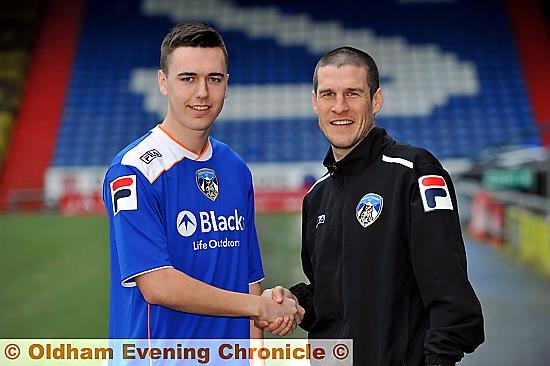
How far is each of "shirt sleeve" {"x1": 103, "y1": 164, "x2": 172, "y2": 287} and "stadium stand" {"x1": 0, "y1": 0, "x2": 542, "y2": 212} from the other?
18.3 metres

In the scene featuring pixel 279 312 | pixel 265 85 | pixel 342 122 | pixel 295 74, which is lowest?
pixel 279 312

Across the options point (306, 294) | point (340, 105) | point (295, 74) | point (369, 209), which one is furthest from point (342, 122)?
point (295, 74)

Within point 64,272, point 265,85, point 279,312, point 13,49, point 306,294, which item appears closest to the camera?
point 279,312

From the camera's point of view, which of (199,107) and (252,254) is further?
(252,254)

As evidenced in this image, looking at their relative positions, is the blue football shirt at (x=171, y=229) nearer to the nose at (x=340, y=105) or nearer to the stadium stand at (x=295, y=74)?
the nose at (x=340, y=105)

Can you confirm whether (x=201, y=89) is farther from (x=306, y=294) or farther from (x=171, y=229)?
(x=306, y=294)

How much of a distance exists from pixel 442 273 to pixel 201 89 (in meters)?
0.94

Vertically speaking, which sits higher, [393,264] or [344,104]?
[344,104]

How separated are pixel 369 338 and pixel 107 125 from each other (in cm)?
2087

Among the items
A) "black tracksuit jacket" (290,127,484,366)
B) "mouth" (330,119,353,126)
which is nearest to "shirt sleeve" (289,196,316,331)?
"black tracksuit jacket" (290,127,484,366)

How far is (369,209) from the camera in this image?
8.00ft

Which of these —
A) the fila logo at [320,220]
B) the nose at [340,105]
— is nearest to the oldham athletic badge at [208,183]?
the fila logo at [320,220]

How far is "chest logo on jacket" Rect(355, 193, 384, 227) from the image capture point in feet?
7.95

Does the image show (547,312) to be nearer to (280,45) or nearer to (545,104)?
(545,104)
